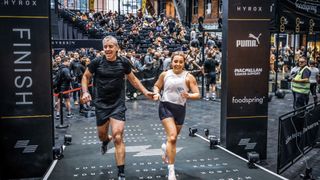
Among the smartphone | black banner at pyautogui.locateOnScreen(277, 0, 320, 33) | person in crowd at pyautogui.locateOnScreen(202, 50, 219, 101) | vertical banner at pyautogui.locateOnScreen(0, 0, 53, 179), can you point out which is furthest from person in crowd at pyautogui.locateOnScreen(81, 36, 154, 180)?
person in crowd at pyautogui.locateOnScreen(202, 50, 219, 101)

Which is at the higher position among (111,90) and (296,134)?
(111,90)

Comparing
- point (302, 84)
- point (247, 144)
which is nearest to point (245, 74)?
point (247, 144)

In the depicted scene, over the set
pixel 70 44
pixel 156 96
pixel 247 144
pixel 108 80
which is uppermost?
pixel 70 44

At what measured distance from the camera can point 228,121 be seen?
22.3ft

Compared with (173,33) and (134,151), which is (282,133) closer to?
(134,151)

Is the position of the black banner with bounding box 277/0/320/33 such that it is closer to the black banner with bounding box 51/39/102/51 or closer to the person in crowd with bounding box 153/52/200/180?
the person in crowd with bounding box 153/52/200/180

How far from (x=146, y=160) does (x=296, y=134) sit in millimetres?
2675

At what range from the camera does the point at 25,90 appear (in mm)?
5762

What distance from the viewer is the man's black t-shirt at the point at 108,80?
16.9 feet

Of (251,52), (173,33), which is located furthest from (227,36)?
(173,33)

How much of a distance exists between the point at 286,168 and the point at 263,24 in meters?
2.54

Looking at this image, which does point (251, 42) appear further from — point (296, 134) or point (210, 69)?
point (210, 69)

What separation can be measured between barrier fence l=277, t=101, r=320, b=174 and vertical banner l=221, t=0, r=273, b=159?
2.07 ft

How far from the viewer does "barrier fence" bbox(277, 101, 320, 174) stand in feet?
19.7
